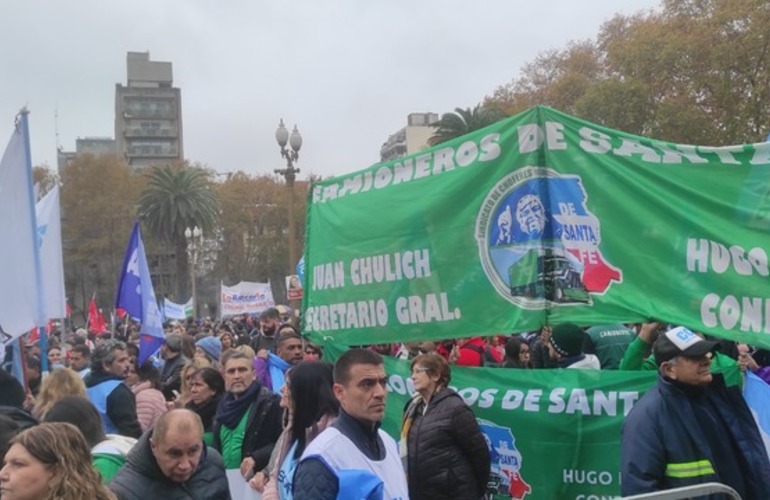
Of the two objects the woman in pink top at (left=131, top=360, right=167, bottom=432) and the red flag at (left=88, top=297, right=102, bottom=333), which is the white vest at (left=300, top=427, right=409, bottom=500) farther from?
the red flag at (left=88, top=297, right=102, bottom=333)

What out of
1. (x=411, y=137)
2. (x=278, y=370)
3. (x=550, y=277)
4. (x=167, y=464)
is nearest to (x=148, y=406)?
(x=278, y=370)

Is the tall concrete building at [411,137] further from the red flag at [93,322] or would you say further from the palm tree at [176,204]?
the red flag at [93,322]

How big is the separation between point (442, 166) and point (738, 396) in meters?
2.11

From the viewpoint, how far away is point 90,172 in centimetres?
7056

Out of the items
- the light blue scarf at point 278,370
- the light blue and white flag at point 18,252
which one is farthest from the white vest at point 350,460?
the light blue and white flag at point 18,252

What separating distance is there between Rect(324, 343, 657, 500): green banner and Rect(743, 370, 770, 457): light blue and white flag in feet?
1.86

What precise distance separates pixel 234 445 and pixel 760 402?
10.2ft

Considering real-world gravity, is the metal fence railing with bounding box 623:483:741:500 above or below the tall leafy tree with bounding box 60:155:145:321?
below

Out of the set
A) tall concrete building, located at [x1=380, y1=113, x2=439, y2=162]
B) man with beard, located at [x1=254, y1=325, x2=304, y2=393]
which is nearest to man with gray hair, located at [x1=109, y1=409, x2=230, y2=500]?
man with beard, located at [x1=254, y1=325, x2=304, y2=393]

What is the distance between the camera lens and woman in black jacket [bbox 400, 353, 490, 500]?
4.91 metres

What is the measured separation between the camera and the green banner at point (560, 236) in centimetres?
438

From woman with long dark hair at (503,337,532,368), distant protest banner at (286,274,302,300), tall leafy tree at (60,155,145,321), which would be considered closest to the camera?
woman with long dark hair at (503,337,532,368)

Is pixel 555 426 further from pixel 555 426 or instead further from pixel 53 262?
pixel 53 262

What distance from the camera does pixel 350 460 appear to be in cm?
355
